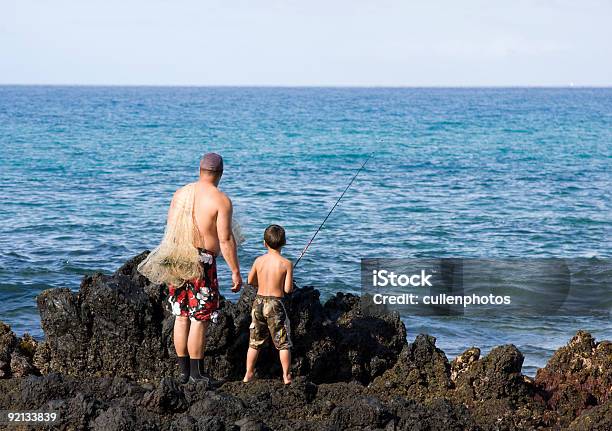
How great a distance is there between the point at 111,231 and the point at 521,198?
1168cm

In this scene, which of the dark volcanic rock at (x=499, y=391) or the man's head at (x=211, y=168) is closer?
the dark volcanic rock at (x=499, y=391)

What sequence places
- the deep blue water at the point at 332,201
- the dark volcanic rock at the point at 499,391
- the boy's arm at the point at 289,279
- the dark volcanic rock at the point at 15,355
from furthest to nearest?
the deep blue water at the point at 332,201, the dark volcanic rock at the point at 15,355, the boy's arm at the point at 289,279, the dark volcanic rock at the point at 499,391

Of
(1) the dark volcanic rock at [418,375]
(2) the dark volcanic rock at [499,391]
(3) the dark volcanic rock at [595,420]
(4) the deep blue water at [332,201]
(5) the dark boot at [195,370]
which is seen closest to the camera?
(3) the dark volcanic rock at [595,420]

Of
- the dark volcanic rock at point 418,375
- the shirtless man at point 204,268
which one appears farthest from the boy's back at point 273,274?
the dark volcanic rock at point 418,375

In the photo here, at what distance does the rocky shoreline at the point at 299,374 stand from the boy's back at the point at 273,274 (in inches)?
17.3

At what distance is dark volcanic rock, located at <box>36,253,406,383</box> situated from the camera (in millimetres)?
7219

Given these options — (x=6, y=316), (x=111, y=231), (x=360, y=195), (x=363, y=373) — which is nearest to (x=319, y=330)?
(x=363, y=373)

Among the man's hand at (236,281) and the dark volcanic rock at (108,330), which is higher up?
the man's hand at (236,281)

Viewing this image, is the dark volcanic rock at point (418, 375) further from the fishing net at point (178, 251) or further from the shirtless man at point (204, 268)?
the fishing net at point (178, 251)

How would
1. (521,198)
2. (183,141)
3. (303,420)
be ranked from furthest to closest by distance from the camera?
1. (183,141)
2. (521,198)
3. (303,420)

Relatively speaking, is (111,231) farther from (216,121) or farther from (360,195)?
(216,121)

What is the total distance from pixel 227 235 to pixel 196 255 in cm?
25

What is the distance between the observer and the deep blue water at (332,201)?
13.8m

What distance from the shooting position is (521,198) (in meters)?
25.5
